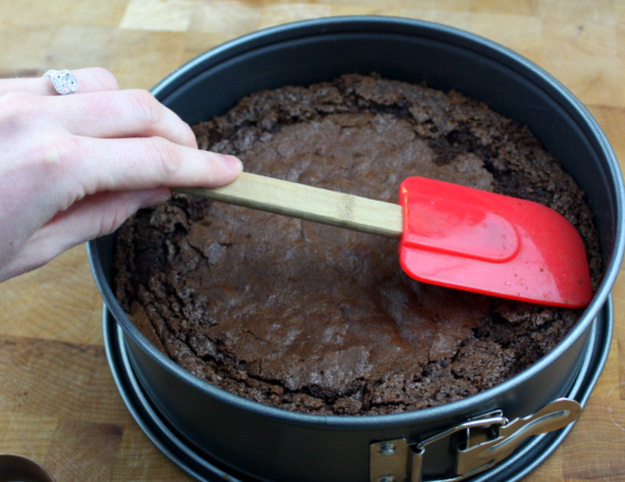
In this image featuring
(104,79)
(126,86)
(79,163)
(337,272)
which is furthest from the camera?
(126,86)

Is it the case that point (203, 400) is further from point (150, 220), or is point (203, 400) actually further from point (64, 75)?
point (64, 75)

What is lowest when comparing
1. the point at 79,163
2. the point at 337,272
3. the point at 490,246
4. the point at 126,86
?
the point at 126,86

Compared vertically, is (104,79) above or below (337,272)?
above

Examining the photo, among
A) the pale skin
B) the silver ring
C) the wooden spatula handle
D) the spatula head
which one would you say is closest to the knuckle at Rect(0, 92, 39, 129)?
the pale skin

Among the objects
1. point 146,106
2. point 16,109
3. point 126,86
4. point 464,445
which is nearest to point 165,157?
point 146,106

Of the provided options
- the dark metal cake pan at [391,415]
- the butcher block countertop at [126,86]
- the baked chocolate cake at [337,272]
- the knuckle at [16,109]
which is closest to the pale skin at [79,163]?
Answer: the knuckle at [16,109]

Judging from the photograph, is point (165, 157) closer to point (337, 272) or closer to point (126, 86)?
point (337, 272)

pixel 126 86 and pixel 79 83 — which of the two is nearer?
pixel 79 83
